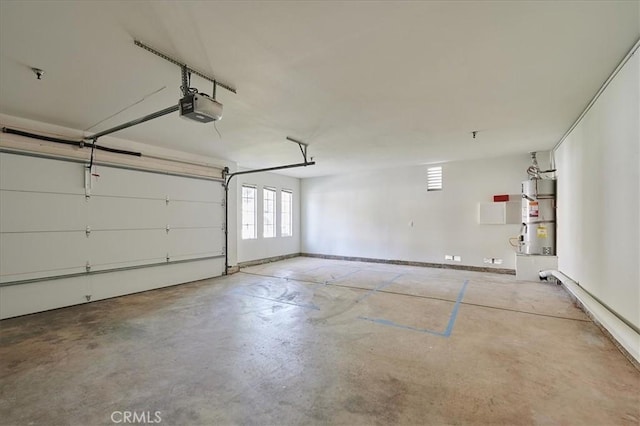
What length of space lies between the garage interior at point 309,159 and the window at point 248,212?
1109 millimetres

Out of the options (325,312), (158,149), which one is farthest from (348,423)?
(158,149)

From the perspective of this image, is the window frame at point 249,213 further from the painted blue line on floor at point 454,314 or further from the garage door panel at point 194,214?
the painted blue line on floor at point 454,314

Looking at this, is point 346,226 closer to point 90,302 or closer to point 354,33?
point 90,302

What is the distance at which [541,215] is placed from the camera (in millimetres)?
5664

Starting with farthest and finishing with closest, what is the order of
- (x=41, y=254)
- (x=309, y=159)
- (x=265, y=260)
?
1. (x=265, y=260)
2. (x=309, y=159)
3. (x=41, y=254)

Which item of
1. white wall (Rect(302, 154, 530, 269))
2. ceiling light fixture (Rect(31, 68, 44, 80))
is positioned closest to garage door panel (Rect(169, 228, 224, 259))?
ceiling light fixture (Rect(31, 68, 44, 80))

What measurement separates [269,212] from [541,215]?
6.69m

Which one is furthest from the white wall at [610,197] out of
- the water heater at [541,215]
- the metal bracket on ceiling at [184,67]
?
the metal bracket on ceiling at [184,67]

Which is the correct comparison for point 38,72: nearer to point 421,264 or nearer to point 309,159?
point 309,159

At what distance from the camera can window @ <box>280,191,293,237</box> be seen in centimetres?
921

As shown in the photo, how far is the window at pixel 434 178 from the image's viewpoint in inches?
291

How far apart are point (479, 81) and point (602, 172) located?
190 centimetres

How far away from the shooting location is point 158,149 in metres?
5.45

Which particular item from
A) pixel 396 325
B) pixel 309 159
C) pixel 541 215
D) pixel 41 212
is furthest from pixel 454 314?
pixel 41 212
